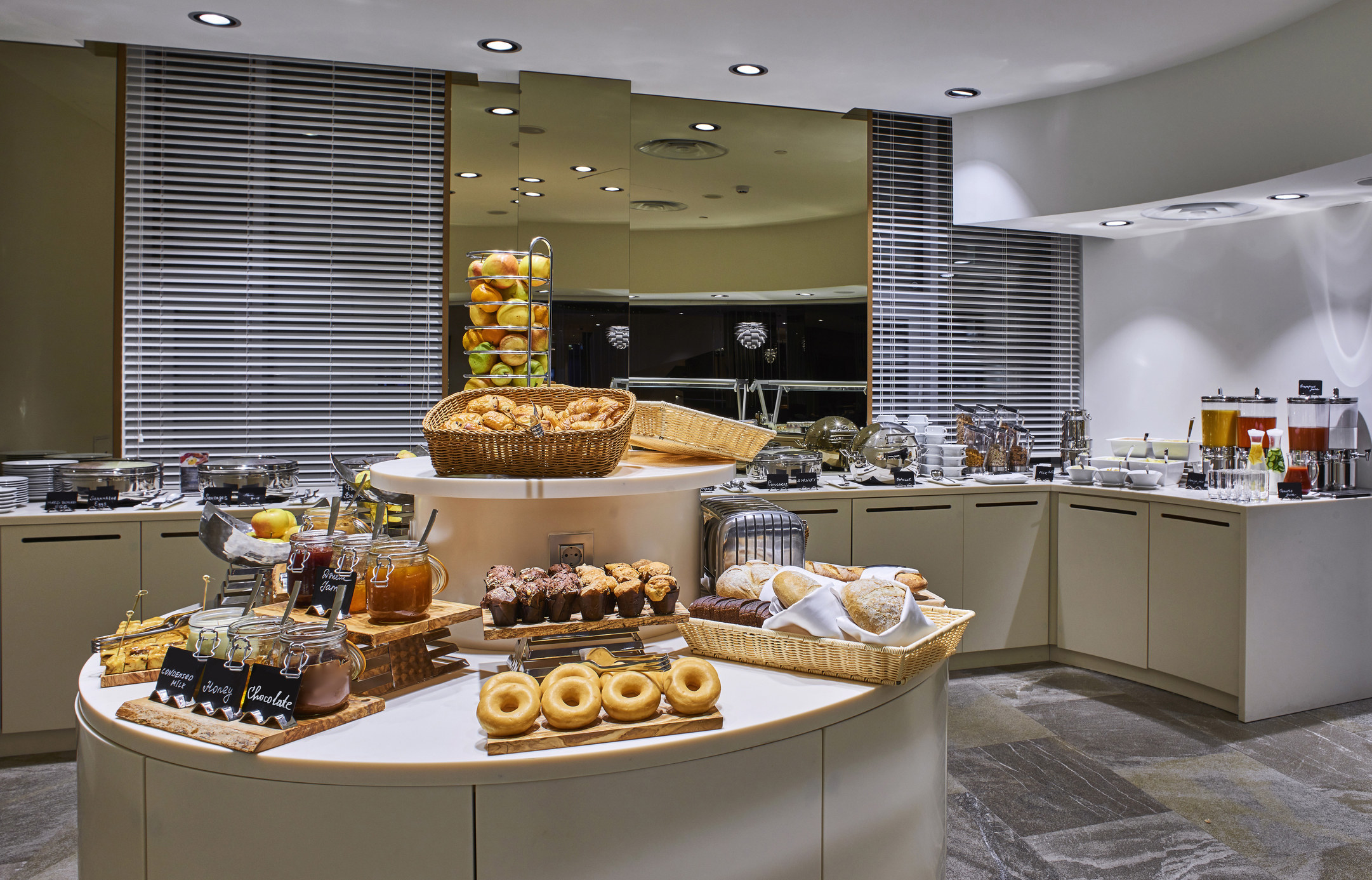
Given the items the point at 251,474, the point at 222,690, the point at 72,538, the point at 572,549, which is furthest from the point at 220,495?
the point at 222,690

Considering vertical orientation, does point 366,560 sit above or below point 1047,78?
below

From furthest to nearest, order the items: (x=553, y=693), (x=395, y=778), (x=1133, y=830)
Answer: (x=1133, y=830) → (x=553, y=693) → (x=395, y=778)

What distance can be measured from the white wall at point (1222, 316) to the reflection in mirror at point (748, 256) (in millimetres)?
1629

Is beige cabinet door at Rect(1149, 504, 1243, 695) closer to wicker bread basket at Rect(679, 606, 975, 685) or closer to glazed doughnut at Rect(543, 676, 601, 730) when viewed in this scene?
wicker bread basket at Rect(679, 606, 975, 685)

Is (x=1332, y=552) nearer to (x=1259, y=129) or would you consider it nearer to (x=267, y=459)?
(x=1259, y=129)

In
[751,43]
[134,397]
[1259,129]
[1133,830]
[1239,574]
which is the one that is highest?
[751,43]

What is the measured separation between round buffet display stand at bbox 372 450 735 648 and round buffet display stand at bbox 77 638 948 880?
37cm

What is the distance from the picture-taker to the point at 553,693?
4.64 ft

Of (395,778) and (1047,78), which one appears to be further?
(1047,78)

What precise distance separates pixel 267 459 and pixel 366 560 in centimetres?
268

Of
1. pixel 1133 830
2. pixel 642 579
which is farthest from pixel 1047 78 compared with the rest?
pixel 642 579

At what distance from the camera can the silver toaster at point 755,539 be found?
2146 mm

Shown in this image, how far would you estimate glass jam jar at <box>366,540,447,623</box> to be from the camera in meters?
1.57

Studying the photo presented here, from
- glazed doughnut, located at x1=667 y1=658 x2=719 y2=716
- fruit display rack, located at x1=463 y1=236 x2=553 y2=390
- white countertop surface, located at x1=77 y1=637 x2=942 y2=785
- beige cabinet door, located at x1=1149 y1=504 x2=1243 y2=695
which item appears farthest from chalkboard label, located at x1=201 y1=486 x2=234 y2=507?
beige cabinet door, located at x1=1149 y1=504 x2=1243 y2=695
